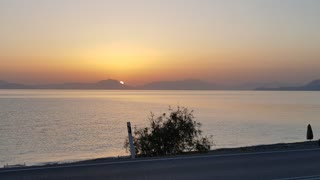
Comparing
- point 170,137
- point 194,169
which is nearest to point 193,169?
point 194,169

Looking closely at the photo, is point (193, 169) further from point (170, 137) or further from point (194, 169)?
point (170, 137)

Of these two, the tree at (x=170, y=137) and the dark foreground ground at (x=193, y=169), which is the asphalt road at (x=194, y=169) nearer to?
the dark foreground ground at (x=193, y=169)

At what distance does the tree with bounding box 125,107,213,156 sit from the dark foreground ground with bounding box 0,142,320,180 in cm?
823

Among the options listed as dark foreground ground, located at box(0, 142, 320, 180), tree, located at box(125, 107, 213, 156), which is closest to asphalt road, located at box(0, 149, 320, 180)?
dark foreground ground, located at box(0, 142, 320, 180)

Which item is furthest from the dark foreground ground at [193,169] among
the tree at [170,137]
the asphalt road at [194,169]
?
the tree at [170,137]

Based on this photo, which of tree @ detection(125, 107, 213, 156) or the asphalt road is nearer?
the asphalt road

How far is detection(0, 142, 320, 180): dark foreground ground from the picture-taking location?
28.1 feet

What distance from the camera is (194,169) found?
936 cm

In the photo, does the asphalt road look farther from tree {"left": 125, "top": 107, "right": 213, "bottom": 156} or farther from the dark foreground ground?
tree {"left": 125, "top": 107, "right": 213, "bottom": 156}

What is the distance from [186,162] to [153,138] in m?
Answer: 9.22

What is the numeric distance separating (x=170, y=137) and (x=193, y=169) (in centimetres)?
1048

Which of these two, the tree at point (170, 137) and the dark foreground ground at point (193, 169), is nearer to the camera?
the dark foreground ground at point (193, 169)

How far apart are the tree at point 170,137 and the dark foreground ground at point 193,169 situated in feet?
27.0

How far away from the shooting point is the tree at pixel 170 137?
1938 cm
